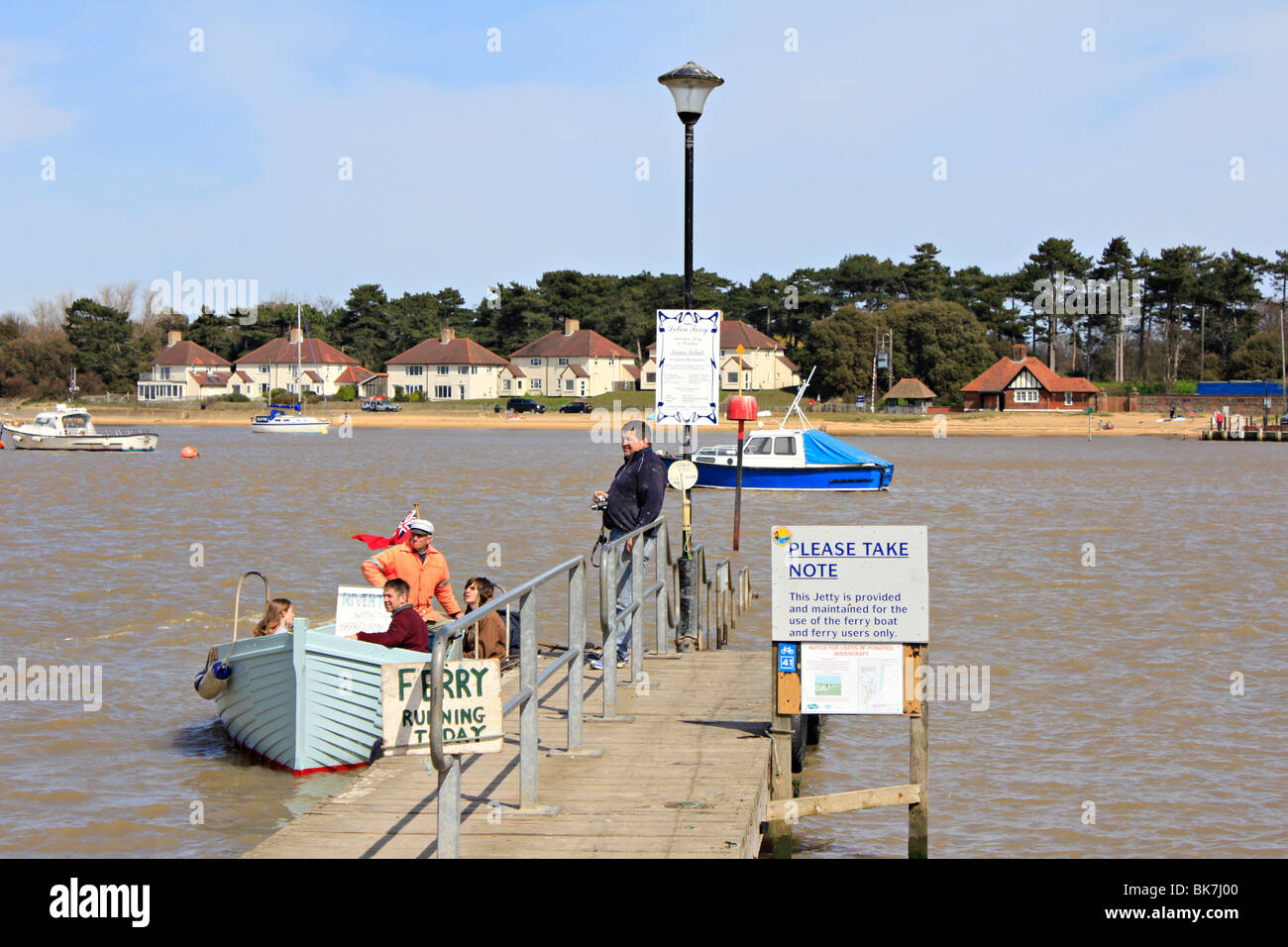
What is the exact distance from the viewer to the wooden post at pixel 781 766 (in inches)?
293

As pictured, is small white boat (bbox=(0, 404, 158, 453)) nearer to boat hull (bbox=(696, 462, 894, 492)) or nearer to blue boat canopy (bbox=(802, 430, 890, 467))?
boat hull (bbox=(696, 462, 894, 492))

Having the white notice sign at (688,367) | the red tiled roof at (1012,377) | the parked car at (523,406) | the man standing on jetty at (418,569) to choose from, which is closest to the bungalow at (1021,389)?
the red tiled roof at (1012,377)

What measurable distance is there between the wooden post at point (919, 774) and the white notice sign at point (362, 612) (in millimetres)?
4912

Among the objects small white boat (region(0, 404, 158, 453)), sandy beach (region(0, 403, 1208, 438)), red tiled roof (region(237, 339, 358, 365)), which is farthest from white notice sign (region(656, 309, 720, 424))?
red tiled roof (region(237, 339, 358, 365))

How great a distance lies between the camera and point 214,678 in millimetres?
10766

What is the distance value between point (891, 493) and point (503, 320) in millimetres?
100392

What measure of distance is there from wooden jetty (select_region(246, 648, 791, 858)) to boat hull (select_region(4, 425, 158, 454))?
63846 millimetres

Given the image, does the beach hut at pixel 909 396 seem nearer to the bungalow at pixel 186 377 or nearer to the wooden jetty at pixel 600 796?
the bungalow at pixel 186 377

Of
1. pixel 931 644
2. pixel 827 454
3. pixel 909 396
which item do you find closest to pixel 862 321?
pixel 909 396

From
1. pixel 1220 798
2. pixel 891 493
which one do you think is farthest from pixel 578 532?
pixel 1220 798

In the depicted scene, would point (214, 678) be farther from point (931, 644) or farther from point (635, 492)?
point (931, 644)

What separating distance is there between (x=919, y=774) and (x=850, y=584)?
1179 millimetres

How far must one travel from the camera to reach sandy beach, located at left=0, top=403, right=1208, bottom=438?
3780 inches

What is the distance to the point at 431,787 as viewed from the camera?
7.59 meters
